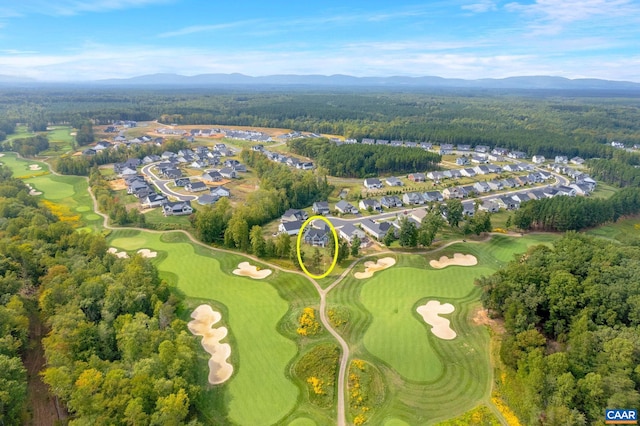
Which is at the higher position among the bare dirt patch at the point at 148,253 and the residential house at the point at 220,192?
the residential house at the point at 220,192

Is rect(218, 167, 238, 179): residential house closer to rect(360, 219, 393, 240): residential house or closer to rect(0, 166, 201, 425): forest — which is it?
rect(360, 219, 393, 240): residential house

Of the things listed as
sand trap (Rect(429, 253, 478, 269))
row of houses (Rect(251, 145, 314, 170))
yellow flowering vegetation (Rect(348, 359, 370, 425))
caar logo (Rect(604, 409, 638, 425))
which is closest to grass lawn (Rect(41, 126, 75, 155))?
row of houses (Rect(251, 145, 314, 170))

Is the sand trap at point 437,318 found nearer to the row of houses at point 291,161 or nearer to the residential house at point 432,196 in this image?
the residential house at point 432,196

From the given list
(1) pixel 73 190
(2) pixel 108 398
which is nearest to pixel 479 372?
(2) pixel 108 398

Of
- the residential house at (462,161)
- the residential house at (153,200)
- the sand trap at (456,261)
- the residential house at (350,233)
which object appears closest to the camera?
the sand trap at (456,261)

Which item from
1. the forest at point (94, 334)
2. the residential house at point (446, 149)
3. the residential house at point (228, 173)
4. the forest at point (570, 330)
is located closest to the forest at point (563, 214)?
the forest at point (570, 330)

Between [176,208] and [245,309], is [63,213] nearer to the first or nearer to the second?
[176,208]

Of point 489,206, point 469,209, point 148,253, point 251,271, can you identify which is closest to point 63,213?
point 148,253
